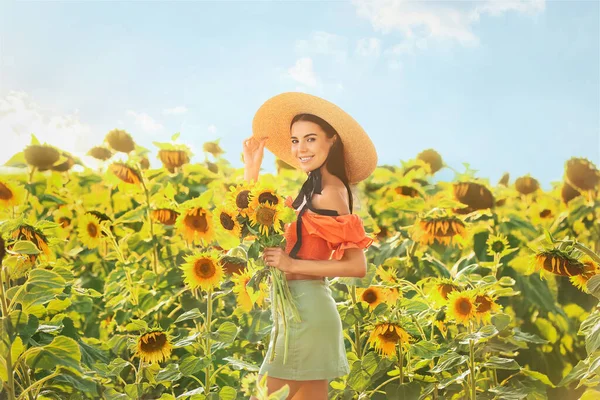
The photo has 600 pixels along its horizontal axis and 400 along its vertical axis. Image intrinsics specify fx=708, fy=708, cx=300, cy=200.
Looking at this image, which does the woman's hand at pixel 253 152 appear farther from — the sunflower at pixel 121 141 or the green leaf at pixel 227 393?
the sunflower at pixel 121 141

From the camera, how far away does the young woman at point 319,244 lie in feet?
7.00

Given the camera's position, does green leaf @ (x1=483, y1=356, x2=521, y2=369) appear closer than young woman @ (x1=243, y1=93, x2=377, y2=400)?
No

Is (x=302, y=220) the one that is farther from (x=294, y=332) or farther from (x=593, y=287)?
(x=593, y=287)

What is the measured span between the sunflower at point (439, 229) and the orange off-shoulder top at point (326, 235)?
2.46 ft

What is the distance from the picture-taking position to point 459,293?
8.22 ft

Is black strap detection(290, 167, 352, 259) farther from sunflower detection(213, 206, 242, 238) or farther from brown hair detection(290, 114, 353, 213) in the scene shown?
sunflower detection(213, 206, 242, 238)

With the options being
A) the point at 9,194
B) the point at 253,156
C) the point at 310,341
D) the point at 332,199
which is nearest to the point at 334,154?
the point at 332,199

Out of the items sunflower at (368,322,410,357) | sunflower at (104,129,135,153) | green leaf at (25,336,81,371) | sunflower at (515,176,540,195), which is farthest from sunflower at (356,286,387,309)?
sunflower at (515,176,540,195)

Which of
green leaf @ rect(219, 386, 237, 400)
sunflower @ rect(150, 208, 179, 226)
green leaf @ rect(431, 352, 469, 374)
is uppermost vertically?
sunflower @ rect(150, 208, 179, 226)

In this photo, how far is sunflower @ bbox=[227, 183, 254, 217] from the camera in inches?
82.5

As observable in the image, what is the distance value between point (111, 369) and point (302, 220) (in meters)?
0.94

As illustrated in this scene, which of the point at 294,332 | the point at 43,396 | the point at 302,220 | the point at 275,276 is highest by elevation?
the point at 302,220

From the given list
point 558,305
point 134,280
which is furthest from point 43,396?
point 558,305

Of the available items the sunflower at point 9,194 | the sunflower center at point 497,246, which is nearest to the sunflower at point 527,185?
the sunflower center at point 497,246
